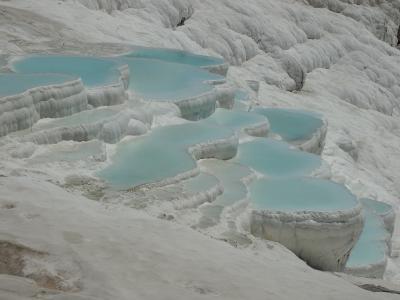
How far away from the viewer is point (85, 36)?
1088 centimetres

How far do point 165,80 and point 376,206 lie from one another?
3.55m

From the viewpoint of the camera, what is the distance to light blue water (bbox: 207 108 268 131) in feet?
28.1

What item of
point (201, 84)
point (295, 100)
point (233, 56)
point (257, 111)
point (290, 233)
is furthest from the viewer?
point (233, 56)

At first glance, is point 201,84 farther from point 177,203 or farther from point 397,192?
point 397,192

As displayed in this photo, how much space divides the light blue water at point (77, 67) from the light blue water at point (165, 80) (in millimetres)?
465

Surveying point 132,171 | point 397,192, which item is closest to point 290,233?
point 132,171

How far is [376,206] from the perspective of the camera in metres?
9.32

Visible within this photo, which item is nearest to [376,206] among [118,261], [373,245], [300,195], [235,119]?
[373,245]

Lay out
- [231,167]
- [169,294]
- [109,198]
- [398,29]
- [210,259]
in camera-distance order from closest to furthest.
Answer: [169,294] < [210,259] < [109,198] < [231,167] < [398,29]

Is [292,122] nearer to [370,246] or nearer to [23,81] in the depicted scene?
[370,246]

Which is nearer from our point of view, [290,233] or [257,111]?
[290,233]

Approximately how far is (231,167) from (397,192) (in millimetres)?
6452

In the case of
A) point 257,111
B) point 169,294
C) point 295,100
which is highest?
point 169,294

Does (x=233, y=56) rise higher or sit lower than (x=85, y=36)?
lower
